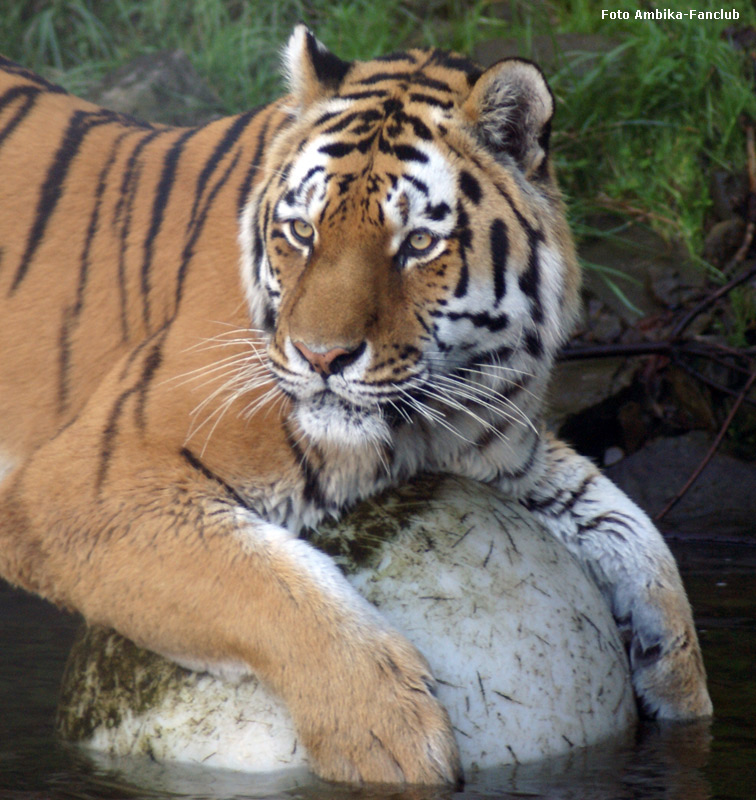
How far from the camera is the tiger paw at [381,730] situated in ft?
6.61

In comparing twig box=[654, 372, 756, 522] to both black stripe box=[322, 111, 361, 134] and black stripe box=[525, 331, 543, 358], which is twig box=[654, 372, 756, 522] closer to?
black stripe box=[525, 331, 543, 358]

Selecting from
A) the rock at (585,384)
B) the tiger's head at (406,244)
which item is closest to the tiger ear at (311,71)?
the tiger's head at (406,244)

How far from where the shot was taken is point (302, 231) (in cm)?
237

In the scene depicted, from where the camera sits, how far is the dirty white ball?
7.09ft

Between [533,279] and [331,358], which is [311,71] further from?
[331,358]

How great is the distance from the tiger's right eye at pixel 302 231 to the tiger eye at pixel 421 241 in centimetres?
20

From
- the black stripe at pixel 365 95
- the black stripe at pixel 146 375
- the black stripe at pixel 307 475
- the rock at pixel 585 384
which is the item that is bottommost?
the rock at pixel 585 384


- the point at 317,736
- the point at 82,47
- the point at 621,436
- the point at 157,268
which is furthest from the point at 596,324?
the point at 82,47

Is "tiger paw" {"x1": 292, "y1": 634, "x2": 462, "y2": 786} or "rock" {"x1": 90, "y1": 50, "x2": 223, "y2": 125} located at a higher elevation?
"tiger paw" {"x1": 292, "y1": 634, "x2": 462, "y2": 786}

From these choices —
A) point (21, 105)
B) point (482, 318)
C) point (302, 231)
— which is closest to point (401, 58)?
point (302, 231)

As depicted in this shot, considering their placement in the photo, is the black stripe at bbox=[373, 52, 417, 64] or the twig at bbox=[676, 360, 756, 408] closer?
the black stripe at bbox=[373, 52, 417, 64]

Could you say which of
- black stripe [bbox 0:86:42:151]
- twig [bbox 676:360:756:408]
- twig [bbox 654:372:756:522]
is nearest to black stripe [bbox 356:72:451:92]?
Answer: black stripe [bbox 0:86:42:151]

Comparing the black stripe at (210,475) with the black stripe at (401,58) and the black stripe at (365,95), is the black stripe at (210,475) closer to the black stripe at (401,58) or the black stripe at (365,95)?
the black stripe at (365,95)

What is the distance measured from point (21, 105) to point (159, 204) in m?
0.62
